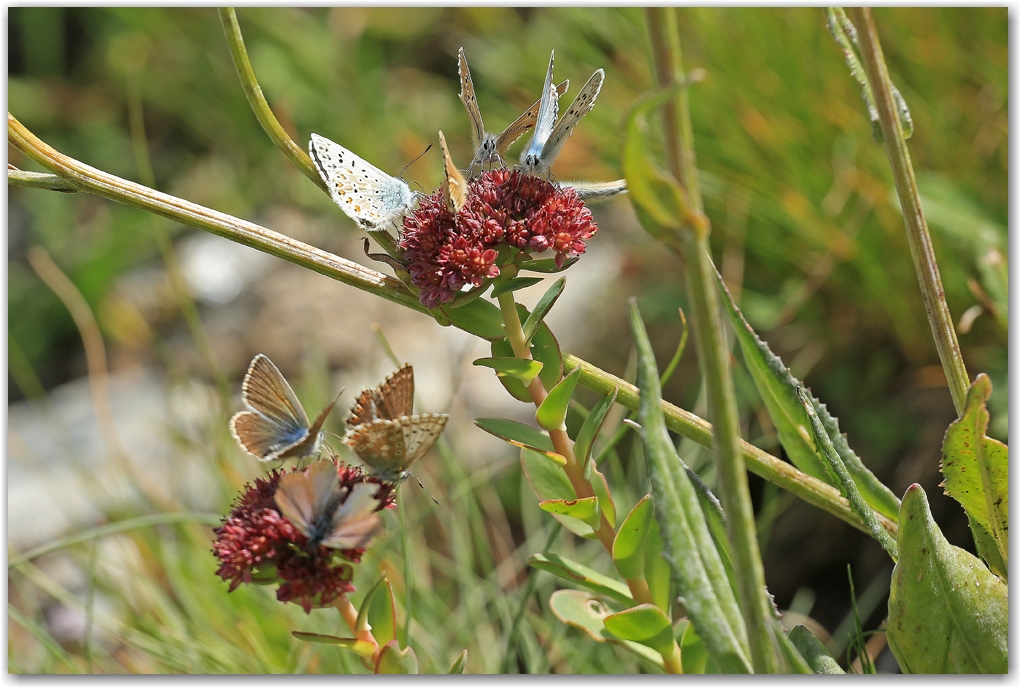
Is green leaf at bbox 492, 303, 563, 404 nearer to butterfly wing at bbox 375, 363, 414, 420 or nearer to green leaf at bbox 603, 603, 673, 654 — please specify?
butterfly wing at bbox 375, 363, 414, 420

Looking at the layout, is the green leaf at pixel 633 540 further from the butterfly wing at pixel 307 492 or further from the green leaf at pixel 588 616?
the butterfly wing at pixel 307 492

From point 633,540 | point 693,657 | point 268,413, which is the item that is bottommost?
point 693,657

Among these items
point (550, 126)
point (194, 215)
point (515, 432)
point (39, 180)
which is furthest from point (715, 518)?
point (39, 180)

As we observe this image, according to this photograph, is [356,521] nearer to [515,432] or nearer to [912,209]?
[515,432]

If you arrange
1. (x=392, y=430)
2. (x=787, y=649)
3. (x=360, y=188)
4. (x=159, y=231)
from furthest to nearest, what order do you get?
1. (x=159, y=231)
2. (x=360, y=188)
3. (x=392, y=430)
4. (x=787, y=649)

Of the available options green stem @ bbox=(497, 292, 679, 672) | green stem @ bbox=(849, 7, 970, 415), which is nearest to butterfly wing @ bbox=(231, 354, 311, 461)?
green stem @ bbox=(497, 292, 679, 672)

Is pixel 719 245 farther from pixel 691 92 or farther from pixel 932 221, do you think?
pixel 932 221
